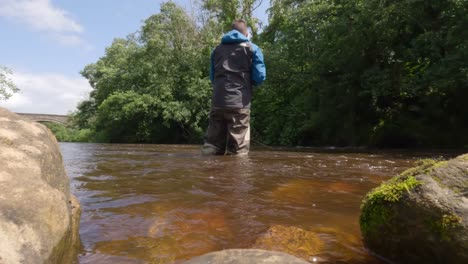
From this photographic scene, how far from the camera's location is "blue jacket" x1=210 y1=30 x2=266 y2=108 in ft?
23.1

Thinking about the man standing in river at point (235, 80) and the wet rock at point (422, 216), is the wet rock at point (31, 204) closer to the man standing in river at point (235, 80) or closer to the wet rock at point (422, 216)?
the wet rock at point (422, 216)

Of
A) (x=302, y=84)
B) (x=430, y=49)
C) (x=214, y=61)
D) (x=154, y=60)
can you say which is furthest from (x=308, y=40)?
(x=154, y=60)

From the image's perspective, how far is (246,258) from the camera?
5.32 ft

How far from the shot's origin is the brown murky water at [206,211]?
2250 millimetres

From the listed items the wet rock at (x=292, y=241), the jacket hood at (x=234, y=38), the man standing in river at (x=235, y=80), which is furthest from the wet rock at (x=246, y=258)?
the jacket hood at (x=234, y=38)

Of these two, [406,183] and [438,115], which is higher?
[438,115]

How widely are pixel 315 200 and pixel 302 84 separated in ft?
46.3

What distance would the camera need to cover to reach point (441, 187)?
6.67 feet

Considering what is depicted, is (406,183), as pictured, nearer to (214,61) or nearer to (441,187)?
(441,187)

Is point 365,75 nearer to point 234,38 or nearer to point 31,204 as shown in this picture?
point 234,38

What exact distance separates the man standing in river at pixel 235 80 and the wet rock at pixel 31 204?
4989 millimetres

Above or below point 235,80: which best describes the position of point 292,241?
below

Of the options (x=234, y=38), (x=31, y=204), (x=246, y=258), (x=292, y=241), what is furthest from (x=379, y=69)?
(x=31, y=204)

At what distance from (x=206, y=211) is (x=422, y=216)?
1.60 meters
